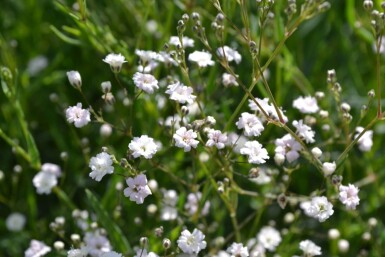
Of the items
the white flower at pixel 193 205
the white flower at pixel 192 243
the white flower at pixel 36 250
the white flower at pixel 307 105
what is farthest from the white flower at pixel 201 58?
the white flower at pixel 36 250

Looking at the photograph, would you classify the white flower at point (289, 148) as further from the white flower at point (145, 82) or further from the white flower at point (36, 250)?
the white flower at point (36, 250)

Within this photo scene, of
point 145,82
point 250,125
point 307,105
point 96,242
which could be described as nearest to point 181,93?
point 145,82

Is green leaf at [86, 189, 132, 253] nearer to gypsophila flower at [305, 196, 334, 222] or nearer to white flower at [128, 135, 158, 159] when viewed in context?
white flower at [128, 135, 158, 159]

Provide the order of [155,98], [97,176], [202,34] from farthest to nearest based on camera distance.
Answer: [155,98] < [202,34] < [97,176]

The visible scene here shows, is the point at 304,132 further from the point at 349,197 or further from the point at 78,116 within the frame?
the point at 78,116

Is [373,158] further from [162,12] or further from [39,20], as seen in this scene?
[39,20]

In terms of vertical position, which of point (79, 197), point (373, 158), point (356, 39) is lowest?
point (79, 197)

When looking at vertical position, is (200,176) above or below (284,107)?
below

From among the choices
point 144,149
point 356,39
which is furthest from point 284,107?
point 144,149
